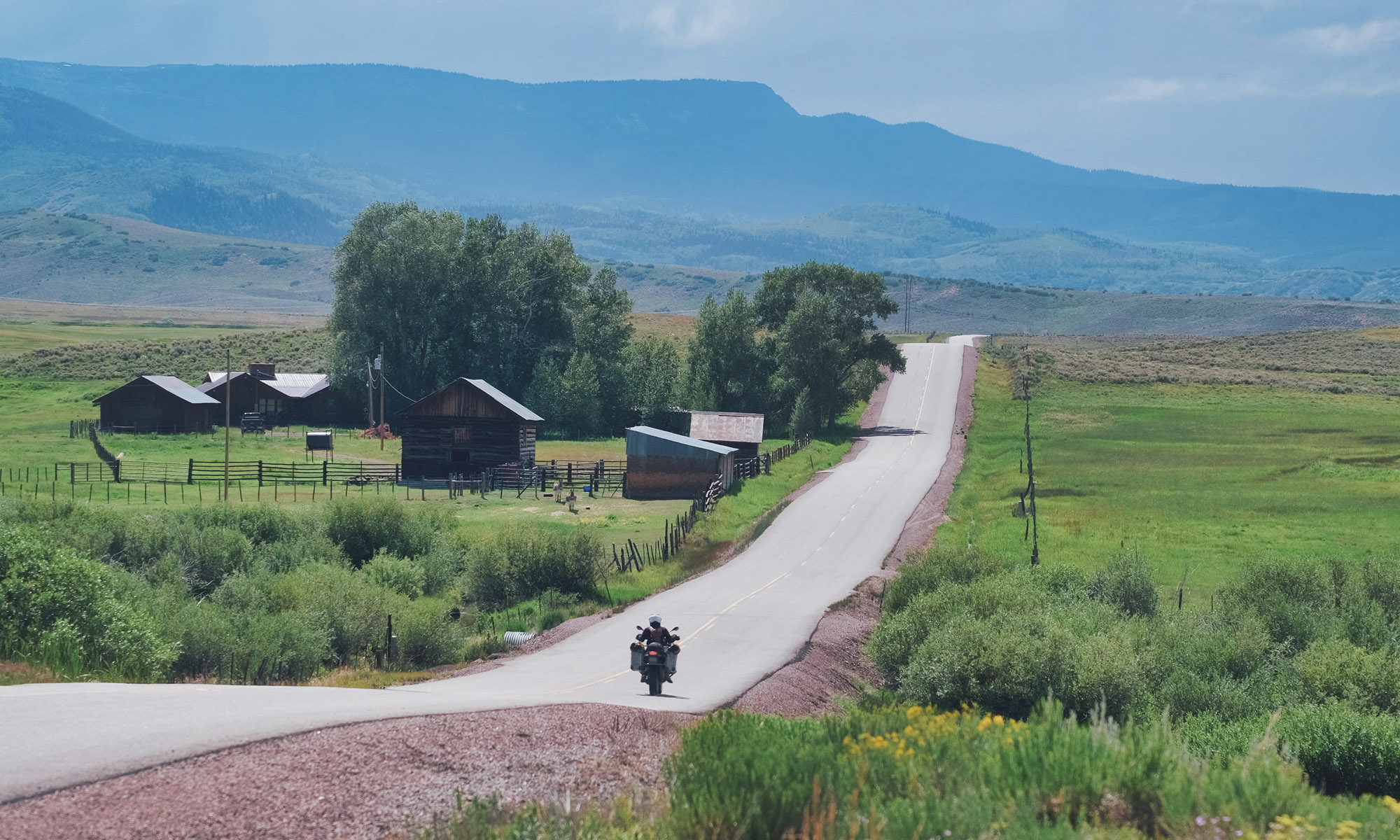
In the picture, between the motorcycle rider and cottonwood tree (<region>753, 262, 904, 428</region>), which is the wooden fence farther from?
the motorcycle rider

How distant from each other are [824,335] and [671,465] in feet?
95.5

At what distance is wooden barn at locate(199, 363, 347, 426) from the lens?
313 ft

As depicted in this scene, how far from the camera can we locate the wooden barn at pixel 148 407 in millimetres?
86812

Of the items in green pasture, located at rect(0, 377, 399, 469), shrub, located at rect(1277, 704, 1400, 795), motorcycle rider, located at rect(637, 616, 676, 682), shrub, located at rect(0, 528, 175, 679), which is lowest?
green pasture, located at rect(0, 377, 399, 469)

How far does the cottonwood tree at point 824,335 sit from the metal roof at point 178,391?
39504 millimetres

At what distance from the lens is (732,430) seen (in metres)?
72.0

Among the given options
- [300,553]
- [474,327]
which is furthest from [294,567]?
[474,327]

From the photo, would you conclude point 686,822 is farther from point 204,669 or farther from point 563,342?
point 563,342

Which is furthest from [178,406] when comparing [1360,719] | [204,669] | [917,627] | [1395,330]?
[1395,330]

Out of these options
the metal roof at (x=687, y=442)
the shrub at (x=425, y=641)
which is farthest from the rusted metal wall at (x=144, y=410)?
the shrub at (x=425, y=641)

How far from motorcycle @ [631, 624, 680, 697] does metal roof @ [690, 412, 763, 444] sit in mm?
48100

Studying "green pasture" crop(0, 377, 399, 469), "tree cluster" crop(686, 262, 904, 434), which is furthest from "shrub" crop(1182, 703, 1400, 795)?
"tree cluster" crop(686, 262, 904, 434)

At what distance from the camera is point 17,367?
11688 cm

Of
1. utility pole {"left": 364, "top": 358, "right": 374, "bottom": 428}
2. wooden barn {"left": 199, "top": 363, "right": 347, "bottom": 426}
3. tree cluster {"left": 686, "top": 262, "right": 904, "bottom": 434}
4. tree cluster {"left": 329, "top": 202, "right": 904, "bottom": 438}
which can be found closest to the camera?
utility pole {"left": 364, "top": 358, "right": 374, "bottom": 428}
